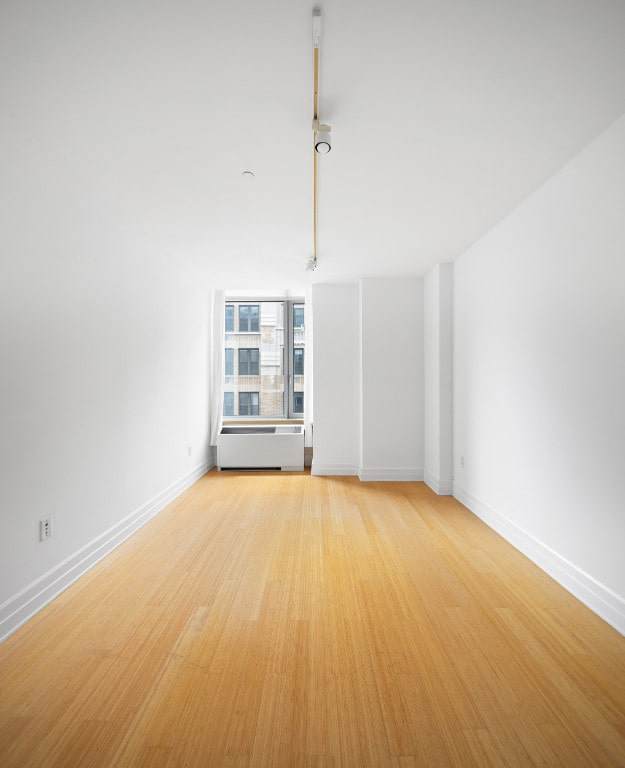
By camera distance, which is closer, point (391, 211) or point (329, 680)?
point (329, 680)

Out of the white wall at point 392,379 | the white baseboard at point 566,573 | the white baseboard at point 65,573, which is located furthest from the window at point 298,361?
the white baseboard at point 566,573

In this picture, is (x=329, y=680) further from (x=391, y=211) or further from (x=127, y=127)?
(x=391, y=211)

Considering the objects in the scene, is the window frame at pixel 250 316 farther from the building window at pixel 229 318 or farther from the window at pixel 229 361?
the window at pixel 229 361

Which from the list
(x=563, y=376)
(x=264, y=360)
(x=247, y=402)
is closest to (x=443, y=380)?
(x=563, y=376)

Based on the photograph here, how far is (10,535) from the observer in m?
2.06

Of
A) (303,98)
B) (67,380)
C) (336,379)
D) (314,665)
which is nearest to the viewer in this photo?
(314,665)

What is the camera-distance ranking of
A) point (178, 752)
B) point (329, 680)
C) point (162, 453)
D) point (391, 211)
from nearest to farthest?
point (178, 752) < point (329, 680) < point (391, 211) < point (162, 453)

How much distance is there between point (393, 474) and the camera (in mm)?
5148

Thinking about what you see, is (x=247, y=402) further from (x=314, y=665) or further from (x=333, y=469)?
(x=314, y=665)

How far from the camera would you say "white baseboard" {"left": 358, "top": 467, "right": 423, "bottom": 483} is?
5.14 meters

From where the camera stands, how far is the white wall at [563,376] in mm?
2098

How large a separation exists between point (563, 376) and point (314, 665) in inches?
81.7

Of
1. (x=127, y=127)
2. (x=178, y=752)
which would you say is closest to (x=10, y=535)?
(x=178, y=752)

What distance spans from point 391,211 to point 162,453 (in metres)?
3.04
